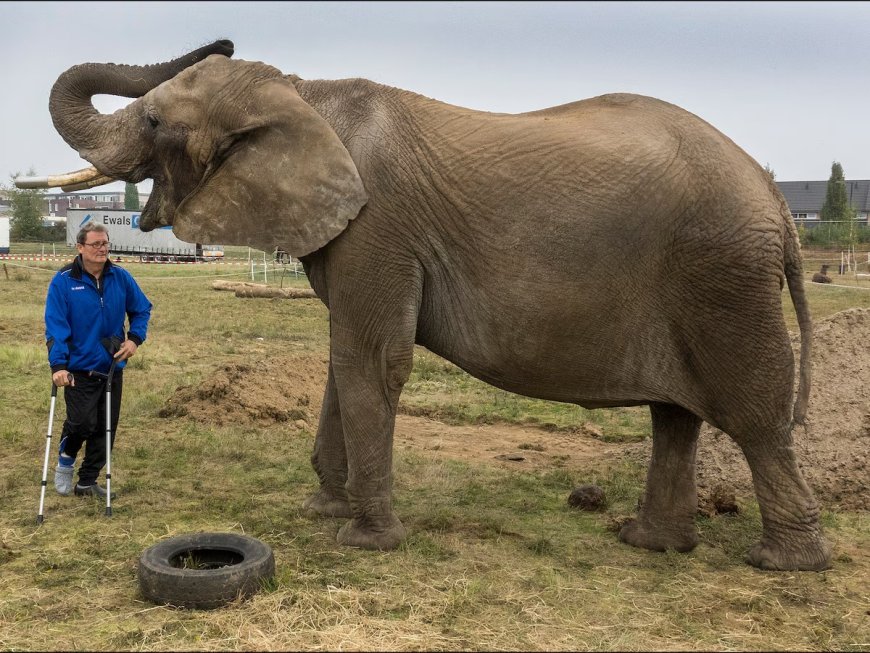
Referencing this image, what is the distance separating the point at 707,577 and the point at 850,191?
85.3m

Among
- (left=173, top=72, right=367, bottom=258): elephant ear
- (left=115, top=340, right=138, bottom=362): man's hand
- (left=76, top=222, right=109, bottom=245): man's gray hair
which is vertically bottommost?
(left=115, top=340, right=138, bottom=362): man's hand

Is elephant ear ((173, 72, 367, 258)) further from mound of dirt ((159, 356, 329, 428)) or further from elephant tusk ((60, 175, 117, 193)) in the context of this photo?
mound of dirt ((159, 356, 329, 428))

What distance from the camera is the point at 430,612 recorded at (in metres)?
4.99

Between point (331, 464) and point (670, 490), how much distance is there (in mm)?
2645

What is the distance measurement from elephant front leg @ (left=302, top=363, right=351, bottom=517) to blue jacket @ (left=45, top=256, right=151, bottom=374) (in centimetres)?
171

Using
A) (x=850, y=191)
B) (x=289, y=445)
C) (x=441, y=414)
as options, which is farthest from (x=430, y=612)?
(x=850, y=191)

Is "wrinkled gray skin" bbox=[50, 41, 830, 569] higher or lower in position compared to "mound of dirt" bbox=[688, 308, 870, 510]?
higher

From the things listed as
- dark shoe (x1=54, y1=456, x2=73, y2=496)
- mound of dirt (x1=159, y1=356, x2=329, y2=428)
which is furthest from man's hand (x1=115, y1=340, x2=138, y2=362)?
mound of dirt (x1=159, y1=356, x2=329, y2=428)

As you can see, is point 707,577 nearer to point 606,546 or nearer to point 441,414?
point 606,546

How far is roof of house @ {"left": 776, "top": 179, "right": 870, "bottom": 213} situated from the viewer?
80938mm

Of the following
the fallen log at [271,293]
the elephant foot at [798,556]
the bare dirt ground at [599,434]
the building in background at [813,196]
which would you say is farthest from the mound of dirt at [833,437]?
the building in background at [813,196]

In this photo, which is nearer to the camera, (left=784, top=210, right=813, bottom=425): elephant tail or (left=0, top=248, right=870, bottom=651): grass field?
(left=0, top=248, right=870, bottom=651): grass field

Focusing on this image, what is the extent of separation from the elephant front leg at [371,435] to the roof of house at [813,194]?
8030cm

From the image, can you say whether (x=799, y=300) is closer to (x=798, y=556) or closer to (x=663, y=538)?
(x=798, y=556)
